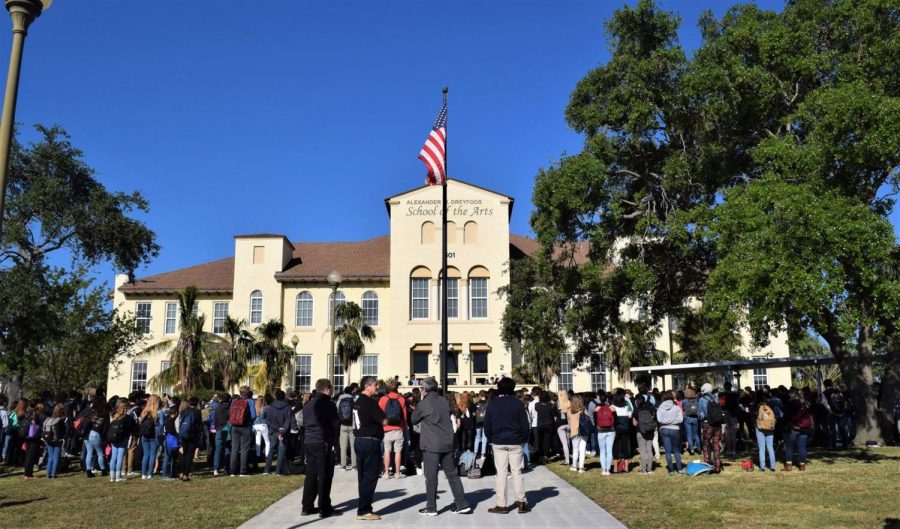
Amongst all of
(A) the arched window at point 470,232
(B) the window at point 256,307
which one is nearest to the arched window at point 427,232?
(A) the arched window at point 470,232

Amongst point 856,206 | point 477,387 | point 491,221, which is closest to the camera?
point 856,206

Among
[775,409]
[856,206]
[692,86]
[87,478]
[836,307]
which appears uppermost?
[692,86]

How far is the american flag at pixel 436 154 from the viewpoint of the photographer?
18.1 m

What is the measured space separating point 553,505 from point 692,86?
38.4 feet

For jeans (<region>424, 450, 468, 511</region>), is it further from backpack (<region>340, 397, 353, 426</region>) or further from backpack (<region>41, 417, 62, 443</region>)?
backpack (<region>41, 417, 62, 443</region>)

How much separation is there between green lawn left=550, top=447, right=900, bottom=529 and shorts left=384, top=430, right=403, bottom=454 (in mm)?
3299

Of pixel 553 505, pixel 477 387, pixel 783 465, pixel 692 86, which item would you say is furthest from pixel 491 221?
pixel 553 505

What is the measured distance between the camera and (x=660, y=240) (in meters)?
20.4

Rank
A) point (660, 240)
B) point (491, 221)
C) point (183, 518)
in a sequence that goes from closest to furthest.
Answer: point (183, 518) < point (660, 240) < point (491, 221)

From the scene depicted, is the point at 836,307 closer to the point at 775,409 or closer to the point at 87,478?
the point at 775,409

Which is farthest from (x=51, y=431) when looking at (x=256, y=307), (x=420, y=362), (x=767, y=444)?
(x=256, y=307)

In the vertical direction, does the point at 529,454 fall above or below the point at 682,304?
below

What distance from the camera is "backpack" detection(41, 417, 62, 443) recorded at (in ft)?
47.5

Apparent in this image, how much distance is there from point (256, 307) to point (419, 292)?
10.8 metres
